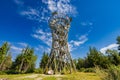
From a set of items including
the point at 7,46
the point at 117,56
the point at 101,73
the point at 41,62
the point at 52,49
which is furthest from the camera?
the point at 41,62

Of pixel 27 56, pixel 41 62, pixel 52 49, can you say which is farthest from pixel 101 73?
pixel 41 62

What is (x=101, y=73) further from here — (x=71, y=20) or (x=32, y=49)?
(x=32, y=49)

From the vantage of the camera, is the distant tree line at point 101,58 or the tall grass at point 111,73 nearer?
the tall grass at point 111,73

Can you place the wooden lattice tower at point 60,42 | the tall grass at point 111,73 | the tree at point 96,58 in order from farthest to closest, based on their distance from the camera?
1. the tree at point 96,58
2. the wooden lattice tower at point 60,42
3. the tall grass at point 111,73

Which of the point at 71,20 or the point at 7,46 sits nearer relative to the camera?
the point at 71,20

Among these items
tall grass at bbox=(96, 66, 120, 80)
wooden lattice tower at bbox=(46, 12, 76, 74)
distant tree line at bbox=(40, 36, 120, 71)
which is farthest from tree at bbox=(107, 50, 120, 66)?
tall grass at bbox=(96, 66, 120, 80)

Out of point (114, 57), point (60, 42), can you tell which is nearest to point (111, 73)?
point (60, 42)

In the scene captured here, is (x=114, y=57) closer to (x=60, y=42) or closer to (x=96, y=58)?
(x=96, y=58)

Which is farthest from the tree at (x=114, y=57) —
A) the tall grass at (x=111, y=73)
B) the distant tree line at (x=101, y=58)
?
the tall grass at (x=111, y=73)

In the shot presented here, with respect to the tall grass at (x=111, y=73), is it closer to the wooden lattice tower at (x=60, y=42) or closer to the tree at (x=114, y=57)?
the wooden lattice tower at (x=60, y=42)

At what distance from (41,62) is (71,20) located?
77.2ft

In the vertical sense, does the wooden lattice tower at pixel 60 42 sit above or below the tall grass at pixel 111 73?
above

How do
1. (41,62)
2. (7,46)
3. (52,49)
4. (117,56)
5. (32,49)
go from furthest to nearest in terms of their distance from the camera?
1. (41,62)
2. (32,49)
3. (117,56)
4. (7,46)
5. (52,49)

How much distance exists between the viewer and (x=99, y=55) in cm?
4078
